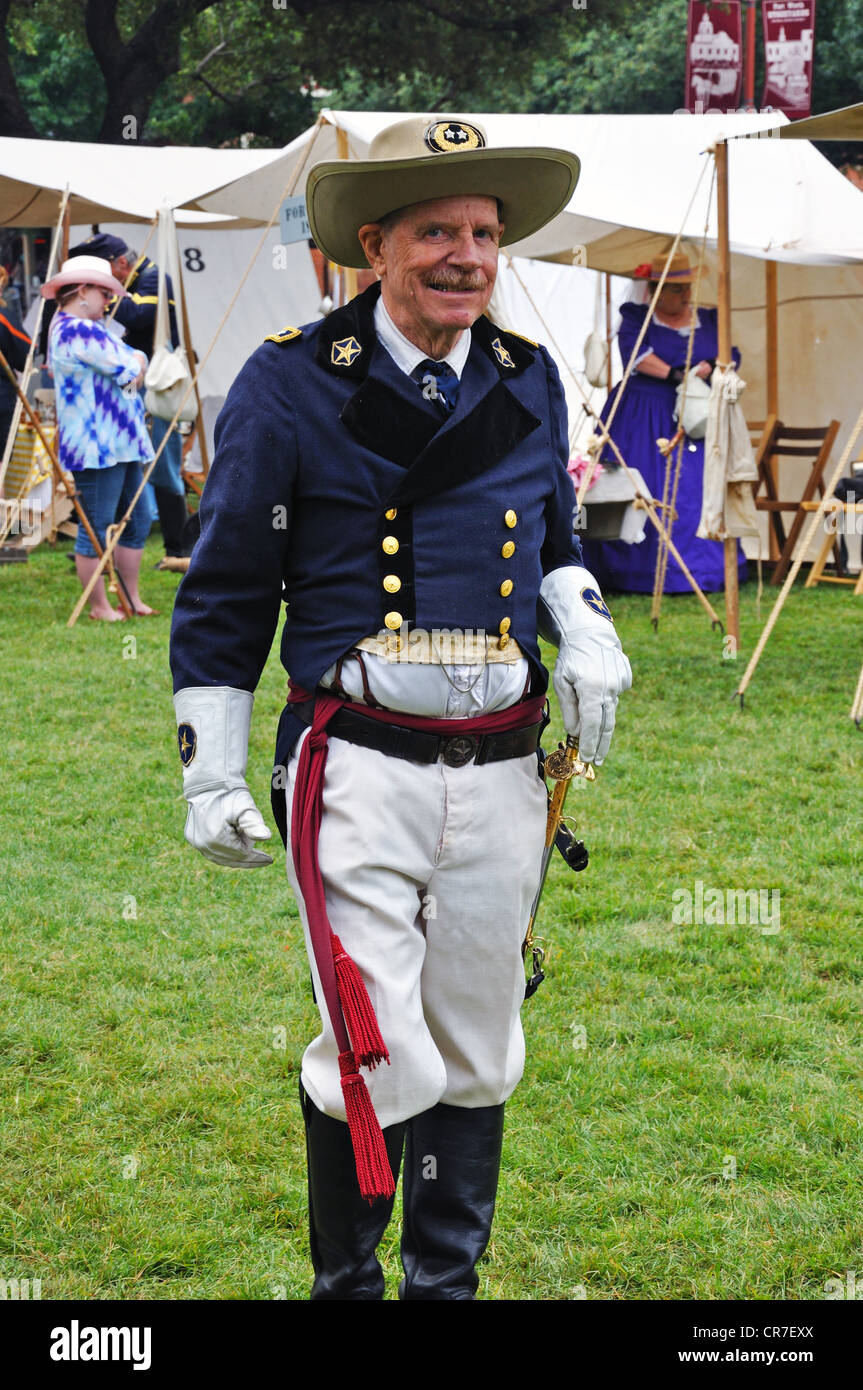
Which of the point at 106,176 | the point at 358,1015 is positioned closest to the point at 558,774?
the point at 358,1015

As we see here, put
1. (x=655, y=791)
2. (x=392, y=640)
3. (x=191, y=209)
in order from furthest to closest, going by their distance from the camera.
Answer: (x=191, y=209) < (x=655, y=791) < (x=392, y=640)

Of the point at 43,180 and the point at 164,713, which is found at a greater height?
the point at 43,180

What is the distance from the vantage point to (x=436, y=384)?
91.4 inches

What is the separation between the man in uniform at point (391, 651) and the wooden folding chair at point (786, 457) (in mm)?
8824

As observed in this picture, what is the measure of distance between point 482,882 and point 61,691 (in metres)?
5.77

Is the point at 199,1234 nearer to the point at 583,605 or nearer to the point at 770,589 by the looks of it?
the point at 583,605

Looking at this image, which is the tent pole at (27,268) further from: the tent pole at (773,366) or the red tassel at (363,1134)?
the red tassel at (363,1134)

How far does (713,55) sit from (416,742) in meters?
17.0

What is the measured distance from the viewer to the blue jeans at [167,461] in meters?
10.5

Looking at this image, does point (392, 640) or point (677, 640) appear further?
point (677, 640)

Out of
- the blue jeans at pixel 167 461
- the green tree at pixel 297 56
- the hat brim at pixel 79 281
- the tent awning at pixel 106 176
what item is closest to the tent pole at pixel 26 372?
the tent awning at pixel 106 176

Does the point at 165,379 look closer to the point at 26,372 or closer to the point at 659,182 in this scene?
the point at 26,372

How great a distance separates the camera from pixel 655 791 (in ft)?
19.8

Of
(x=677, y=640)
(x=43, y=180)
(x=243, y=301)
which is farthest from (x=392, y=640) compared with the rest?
(x=243, y=301)
